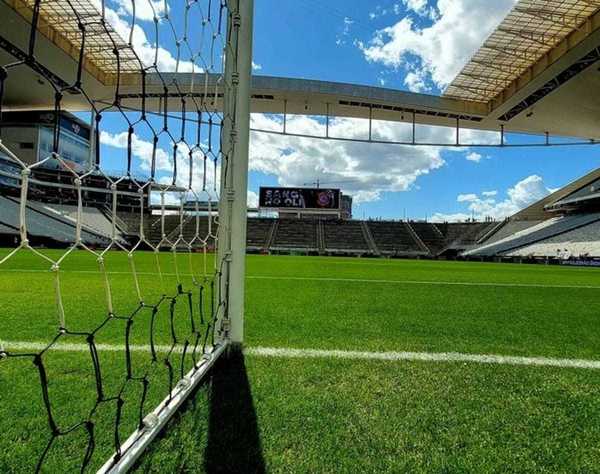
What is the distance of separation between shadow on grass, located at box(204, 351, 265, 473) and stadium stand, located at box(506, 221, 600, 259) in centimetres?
2306

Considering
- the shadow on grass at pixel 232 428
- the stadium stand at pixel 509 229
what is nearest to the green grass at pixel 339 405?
the shadow on grass at pixel 232 428

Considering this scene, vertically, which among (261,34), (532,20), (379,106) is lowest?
(261,34)

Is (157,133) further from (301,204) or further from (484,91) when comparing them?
(301,204)

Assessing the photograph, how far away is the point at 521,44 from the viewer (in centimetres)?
1160

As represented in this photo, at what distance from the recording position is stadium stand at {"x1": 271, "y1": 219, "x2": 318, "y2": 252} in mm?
31656

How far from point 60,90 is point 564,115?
19.0 meters

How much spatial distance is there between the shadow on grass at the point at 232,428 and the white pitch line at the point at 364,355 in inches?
14.7

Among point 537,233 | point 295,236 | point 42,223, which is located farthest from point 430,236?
point 42,223

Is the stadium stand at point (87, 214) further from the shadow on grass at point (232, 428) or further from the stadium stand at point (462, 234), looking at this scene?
the stadium stand at point (462, 234)

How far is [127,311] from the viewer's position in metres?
3.04

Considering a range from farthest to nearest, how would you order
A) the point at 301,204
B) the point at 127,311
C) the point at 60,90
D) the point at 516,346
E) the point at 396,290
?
1. the point at 301,204
2. the point at 396,290
3. the point at 127,311
4. the point at 516,346
5. the point at 60,90

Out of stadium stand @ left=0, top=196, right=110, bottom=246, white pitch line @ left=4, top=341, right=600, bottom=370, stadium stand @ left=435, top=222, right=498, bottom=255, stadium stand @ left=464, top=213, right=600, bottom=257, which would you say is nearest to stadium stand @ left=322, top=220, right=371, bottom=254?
stadium stand @ left=435, top=222, right=498, bottom=255

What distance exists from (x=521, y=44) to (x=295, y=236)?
23278mm

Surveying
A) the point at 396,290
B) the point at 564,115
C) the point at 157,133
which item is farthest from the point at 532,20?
the point at 157,133
